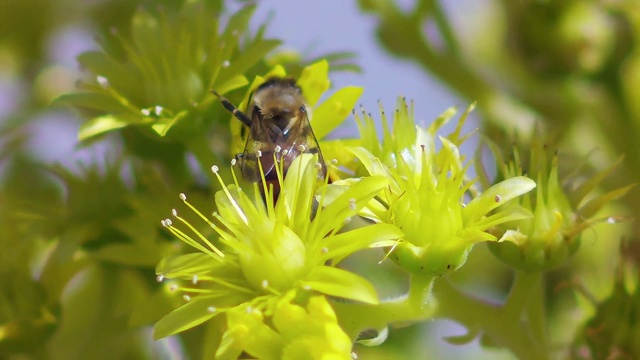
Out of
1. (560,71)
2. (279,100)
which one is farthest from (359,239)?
(560,71)

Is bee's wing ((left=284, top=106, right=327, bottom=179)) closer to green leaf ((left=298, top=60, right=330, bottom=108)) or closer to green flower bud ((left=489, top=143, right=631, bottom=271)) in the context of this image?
green leaf ((left=298, top=60, right=330, bottom=108))

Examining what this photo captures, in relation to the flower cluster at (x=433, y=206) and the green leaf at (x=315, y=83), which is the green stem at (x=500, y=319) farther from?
the green leaf at (x=315, y=83)

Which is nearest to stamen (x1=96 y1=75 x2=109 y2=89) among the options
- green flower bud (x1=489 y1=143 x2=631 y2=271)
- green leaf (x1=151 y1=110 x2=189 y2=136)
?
green leaf (x1=151 y1=110 x2=189 y2=136)

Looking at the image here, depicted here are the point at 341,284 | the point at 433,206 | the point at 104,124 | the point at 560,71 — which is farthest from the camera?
the point at 560,71

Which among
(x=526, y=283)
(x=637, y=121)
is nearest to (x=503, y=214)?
(x=526, y=283)

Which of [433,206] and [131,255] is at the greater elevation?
[433,206]

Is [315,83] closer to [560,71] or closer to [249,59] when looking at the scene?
[249,59]

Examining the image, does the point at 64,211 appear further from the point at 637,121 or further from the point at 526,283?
the point at 637,121
